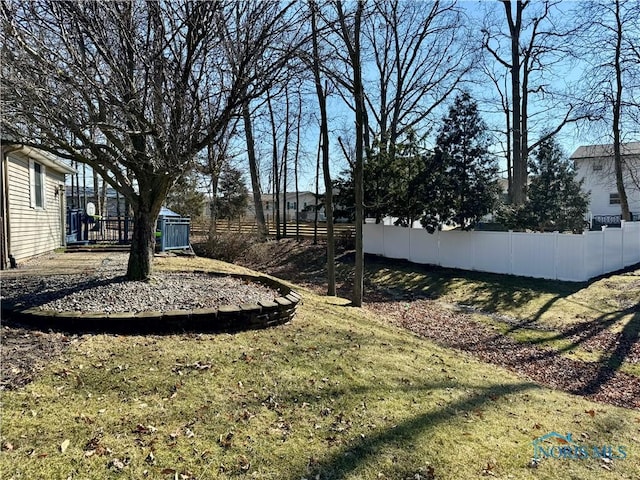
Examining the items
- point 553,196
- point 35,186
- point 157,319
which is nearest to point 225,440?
point 157,319

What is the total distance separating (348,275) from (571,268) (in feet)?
22.9

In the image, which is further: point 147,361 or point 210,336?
point 210,336

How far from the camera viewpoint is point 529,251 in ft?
41.9

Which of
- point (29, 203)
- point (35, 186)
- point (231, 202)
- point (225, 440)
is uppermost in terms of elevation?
point (231, 202)

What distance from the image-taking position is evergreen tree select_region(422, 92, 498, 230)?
555 inches

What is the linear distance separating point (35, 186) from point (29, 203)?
35.8 inches

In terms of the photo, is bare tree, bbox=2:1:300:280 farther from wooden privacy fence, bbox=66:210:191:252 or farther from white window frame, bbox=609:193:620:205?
white window frame, bbox=609:193:620:205

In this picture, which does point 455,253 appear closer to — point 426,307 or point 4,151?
point 426,307

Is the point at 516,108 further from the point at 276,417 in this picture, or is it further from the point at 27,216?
the point at 276,417

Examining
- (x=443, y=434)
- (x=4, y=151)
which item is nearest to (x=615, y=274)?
(x=443, y=434)

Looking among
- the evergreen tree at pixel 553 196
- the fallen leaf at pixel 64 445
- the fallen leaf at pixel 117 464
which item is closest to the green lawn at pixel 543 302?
the evergreen tree at pixel 553 196

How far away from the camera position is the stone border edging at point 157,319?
14.9 ft

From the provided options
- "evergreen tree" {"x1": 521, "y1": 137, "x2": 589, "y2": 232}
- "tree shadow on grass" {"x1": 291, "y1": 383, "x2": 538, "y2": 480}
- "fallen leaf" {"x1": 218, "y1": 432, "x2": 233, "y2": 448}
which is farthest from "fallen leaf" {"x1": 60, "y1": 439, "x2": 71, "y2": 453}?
"evergreen tree" {"x1": 521, "y1": 137, "x2": 589, "y2": 232}

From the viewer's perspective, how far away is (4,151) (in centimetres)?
877
